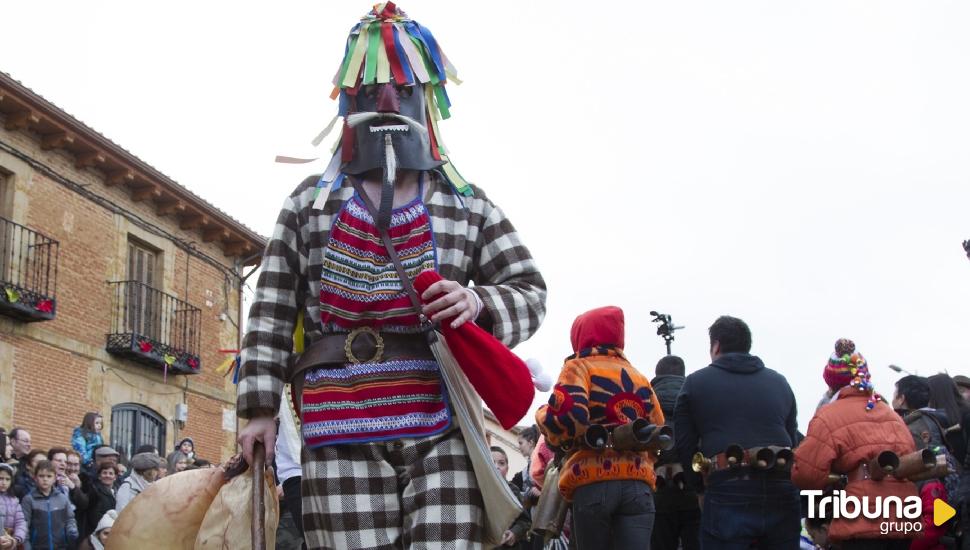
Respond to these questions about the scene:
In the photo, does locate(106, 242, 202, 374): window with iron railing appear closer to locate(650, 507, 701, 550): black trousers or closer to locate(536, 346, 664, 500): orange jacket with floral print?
locate(650, 507, 701, 550): black trousers

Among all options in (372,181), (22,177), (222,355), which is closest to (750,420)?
(372,181)

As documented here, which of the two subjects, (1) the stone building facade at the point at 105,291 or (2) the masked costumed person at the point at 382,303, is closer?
(2) the masked costumed person at the point at 382,303

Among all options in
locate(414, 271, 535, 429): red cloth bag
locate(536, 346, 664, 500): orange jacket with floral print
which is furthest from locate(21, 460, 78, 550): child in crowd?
locate(414, 271, 535, 429): red cloth bag

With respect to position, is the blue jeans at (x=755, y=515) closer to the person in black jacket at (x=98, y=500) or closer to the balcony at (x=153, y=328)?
the person in black jacket at (x=98, y=500)

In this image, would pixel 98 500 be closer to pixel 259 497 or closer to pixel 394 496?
pixel 259 497

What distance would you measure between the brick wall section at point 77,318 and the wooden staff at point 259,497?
15.6 metres

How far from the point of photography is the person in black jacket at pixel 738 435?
230 inches

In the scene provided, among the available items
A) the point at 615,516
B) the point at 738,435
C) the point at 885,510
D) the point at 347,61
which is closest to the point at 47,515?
the point at 615,516

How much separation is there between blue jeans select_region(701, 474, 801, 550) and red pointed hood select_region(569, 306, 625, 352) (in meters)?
1.05

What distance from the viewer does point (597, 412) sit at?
611cm

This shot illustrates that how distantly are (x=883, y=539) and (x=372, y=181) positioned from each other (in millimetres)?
4177

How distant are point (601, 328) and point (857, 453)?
5.28 ft

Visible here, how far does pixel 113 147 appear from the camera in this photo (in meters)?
20.0

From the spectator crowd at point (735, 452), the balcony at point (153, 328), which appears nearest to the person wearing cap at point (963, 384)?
the spectator crowd at point (735, 452)
